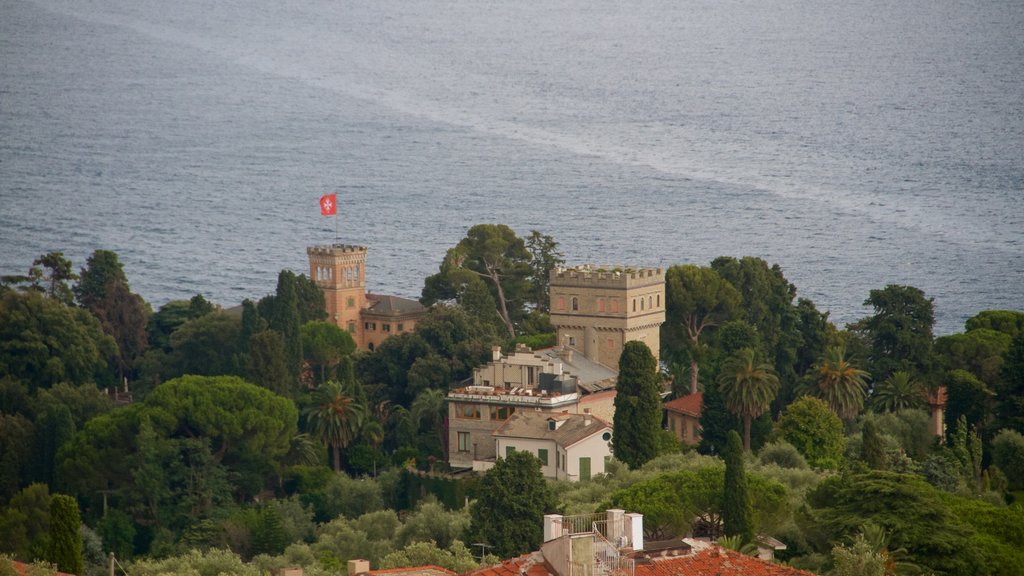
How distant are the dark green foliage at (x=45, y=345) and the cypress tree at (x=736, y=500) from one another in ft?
186

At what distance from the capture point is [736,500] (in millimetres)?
74500

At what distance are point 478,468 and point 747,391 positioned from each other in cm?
1128

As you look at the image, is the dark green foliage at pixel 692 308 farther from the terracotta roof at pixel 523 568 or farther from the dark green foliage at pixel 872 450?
the terracotta roof at pixel 523 568

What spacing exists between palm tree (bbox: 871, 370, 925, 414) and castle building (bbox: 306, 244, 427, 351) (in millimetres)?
32332

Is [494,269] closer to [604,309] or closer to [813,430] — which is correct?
[604,309]

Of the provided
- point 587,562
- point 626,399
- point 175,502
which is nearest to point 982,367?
point 626,399

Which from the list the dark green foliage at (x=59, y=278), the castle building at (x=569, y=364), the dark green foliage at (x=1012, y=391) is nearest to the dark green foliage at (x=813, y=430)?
the dark green foliage at (x=1012, y=391)

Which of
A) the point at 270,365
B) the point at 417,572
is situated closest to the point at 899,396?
the point at 270,365

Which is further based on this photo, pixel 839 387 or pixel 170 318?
pixel 170 318

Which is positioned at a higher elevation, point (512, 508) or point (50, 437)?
point (50, 437)

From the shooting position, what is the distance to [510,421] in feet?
316

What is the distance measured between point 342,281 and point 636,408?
42577 millimetres

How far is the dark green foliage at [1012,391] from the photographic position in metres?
92.3

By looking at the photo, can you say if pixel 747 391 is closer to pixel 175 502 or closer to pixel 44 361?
pixel 175 502
